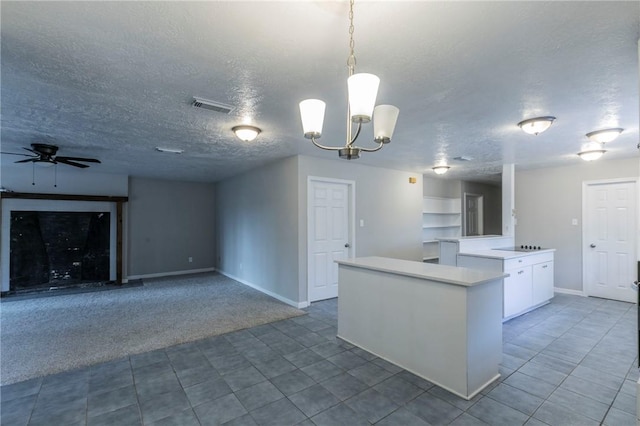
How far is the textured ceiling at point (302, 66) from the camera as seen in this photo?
1.54 meters

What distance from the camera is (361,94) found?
4.93 ft

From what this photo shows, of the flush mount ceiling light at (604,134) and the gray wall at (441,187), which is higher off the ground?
the flush mount ceiling light at (604,134)

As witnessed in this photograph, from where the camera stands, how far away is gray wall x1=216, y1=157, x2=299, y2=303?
488cm

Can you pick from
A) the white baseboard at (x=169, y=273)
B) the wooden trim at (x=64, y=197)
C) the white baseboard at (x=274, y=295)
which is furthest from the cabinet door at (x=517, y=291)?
the wooden trim at (x=64, y=197)

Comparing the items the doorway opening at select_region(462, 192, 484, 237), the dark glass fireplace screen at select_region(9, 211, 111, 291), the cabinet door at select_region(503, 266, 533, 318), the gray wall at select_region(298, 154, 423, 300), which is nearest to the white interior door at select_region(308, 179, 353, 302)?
the gray wall at select_region(298, 154, 423, 300)

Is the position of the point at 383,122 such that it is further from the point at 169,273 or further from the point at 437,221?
the point at 169,273

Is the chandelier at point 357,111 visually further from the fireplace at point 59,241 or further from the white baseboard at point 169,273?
the white baseboard at point 169,273

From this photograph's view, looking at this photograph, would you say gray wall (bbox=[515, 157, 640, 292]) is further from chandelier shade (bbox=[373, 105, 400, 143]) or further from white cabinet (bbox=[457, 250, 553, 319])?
chandelier shade (bbox=[373, 105, 400, 143])

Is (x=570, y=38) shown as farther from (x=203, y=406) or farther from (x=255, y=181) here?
(x=255, y=181)

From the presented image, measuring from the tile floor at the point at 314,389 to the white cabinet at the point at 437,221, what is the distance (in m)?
4.33

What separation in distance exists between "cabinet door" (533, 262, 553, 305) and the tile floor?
43.0 inches

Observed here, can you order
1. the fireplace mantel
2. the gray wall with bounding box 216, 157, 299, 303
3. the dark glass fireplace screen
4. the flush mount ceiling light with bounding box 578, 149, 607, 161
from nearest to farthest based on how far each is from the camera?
the flush mount ceiling light with bounding box 578, 149, 607, 161 < the gray wall with bounding box 216, 157, 299, 303 < the dark glass fireplace screen < the fireplace mantel

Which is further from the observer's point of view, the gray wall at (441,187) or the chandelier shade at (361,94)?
the gray wall at (441,187)

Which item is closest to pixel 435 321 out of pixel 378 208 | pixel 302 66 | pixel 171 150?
pixel 302 66
